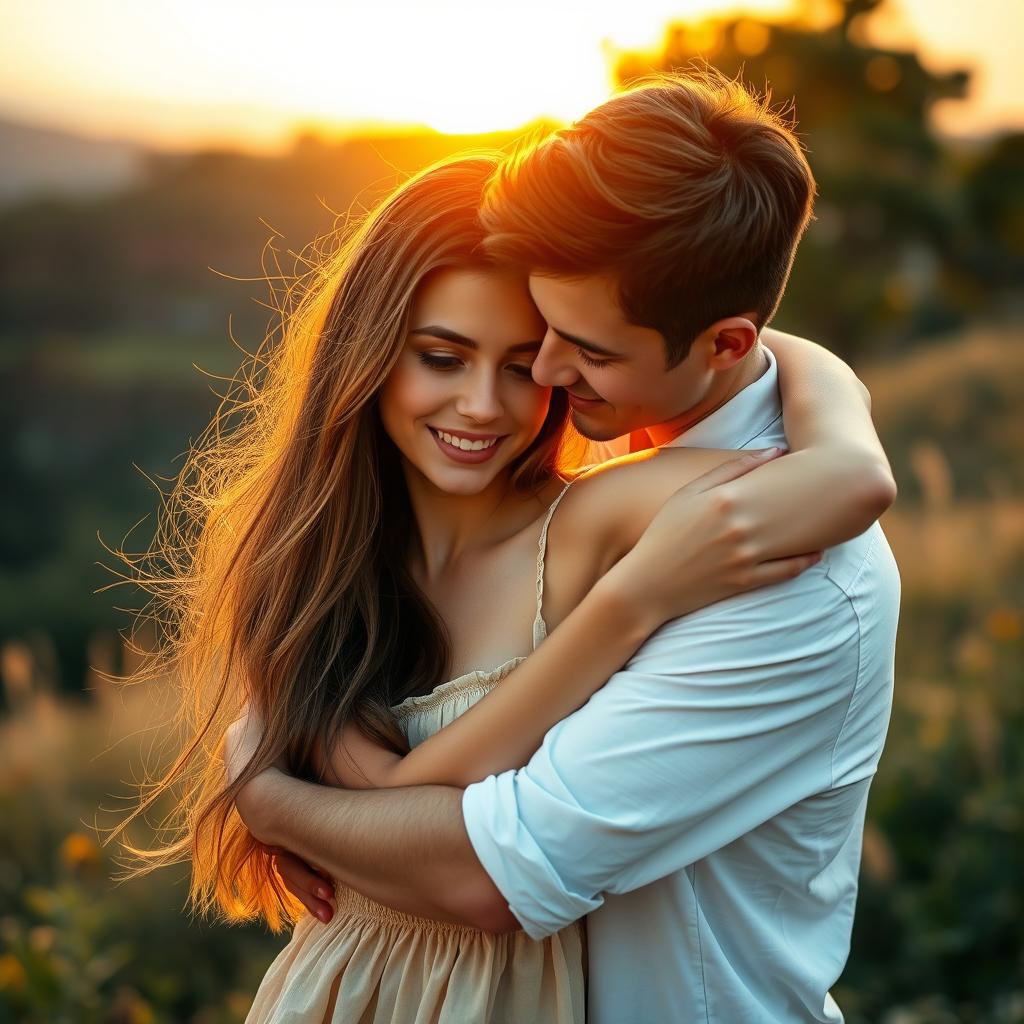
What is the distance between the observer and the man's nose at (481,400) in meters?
2.29

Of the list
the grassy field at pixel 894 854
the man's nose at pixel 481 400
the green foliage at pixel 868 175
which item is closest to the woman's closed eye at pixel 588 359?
the man's nose at pixel 481 400

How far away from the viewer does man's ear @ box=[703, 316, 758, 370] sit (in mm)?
2150

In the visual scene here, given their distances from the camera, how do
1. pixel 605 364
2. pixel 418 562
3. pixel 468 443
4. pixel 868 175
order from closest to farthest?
1. pixel 605 364
2. pixel 468 443
3. pixel 418 562
4. pixel 868 175

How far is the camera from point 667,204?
2029 millimetres

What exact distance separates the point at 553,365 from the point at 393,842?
89cm

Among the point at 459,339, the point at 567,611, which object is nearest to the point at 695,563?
the point at 567,611

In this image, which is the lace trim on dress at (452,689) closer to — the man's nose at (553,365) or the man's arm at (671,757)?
the man's arm at (671,757)

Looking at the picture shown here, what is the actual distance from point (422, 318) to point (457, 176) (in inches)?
12.0

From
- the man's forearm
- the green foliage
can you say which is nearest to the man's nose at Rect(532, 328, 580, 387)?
the man's forearm

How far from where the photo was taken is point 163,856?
111 inches

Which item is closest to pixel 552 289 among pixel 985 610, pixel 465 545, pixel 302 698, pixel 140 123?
pixel 465 545

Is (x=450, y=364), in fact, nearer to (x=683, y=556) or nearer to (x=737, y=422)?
(x=737, y=422)

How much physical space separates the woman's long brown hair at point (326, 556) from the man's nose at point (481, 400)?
18 cm

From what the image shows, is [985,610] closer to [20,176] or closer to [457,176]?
[457,176]
